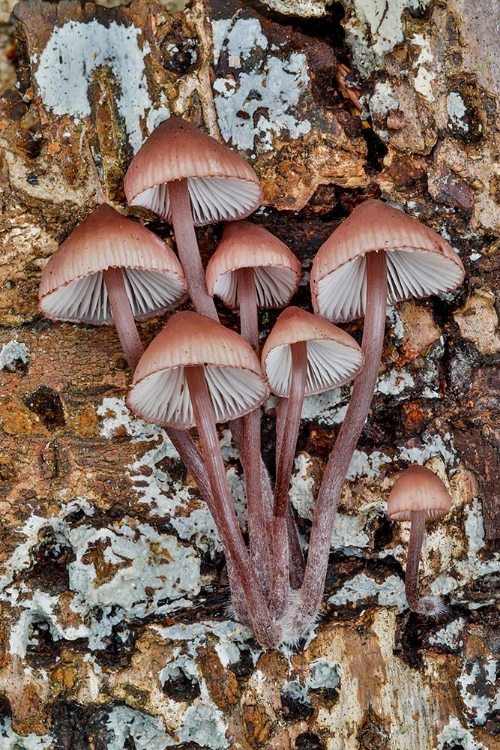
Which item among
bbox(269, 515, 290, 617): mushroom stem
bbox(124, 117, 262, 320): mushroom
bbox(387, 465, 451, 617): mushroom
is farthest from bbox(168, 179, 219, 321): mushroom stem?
bbox(387, 465, 451, 617): mushroom

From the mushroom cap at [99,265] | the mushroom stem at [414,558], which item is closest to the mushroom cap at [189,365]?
the mushroom cap at [99,265]

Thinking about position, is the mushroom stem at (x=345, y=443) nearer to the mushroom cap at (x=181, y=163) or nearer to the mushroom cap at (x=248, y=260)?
the mushroom cap at (x=248, y=260)

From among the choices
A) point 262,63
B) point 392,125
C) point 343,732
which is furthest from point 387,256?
point 343,732

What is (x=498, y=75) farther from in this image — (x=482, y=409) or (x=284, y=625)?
(x=284, y=625)

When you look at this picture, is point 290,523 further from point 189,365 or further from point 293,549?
point 189,365

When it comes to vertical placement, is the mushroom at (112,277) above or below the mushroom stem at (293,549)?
above

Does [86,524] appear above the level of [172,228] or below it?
below
